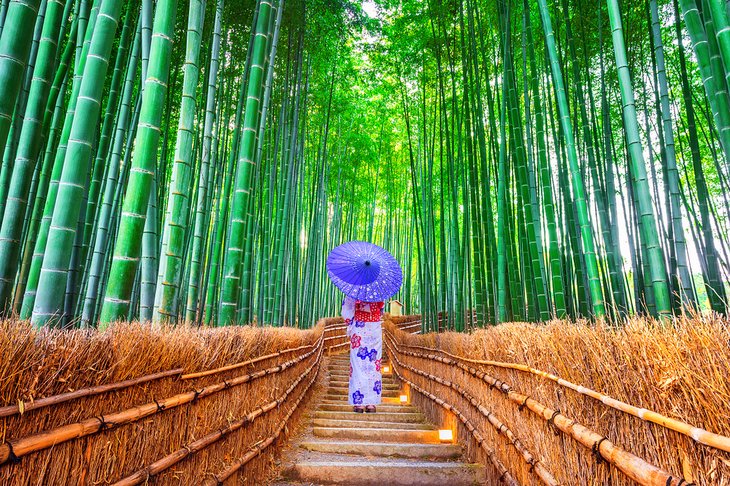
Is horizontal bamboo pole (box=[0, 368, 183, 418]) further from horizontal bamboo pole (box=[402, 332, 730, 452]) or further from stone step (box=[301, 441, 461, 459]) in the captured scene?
stone step (box=[301, 441, 461, 459])

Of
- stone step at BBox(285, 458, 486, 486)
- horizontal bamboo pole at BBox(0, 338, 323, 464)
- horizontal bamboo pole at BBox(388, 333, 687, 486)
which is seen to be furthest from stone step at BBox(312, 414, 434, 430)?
horizontal bamboo pole at BBox(0, 338, 323, 464)

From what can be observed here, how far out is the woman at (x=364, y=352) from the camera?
13.7 feet

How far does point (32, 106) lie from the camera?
196 centimetres

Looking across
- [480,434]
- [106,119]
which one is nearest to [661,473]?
[480,434]

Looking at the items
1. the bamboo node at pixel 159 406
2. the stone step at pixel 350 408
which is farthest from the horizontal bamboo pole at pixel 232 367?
the stone step at pixel 350 408

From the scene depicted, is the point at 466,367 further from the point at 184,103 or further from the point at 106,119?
the point at 106,119

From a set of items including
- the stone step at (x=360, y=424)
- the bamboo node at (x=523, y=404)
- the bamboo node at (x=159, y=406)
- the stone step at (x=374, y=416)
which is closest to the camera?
the bamboo node at (x=159, y=406)

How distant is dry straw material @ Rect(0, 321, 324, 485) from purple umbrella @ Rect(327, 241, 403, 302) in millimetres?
1795

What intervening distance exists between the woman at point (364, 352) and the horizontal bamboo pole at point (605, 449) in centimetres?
226

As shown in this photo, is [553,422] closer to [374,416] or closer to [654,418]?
[654,418]

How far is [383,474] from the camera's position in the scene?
2.40 m

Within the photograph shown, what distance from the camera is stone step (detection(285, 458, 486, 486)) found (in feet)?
7.80

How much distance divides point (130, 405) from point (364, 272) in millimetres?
3022

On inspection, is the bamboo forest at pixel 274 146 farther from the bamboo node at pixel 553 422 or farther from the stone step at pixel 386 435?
the stone step at pixel 386 435
